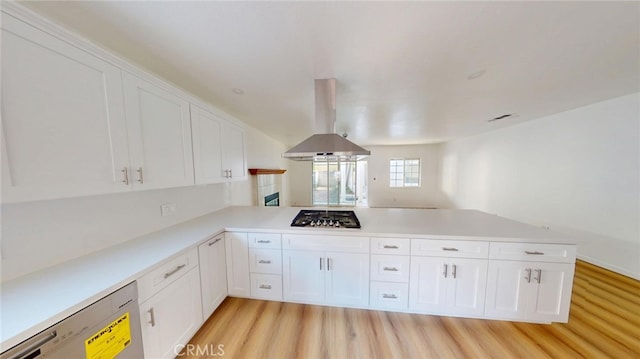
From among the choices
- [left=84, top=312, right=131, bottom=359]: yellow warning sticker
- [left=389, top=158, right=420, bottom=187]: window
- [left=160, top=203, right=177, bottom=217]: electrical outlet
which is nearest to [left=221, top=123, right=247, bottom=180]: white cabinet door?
[left=160, top=203, right=177, bottom=217]: electrical outlet

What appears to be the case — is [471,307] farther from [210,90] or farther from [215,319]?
[210,90]

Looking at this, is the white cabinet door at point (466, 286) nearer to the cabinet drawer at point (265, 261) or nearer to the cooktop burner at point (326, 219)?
the cooktop burner at point (326, 219)

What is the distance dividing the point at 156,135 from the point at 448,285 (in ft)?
9.10

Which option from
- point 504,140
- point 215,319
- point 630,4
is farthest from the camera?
point 504,140

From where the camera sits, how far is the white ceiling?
1056mm

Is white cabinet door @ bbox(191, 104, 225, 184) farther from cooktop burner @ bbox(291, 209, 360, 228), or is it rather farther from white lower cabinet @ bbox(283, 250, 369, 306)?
white lower cabinet @ bbox(283, 250, 369, 306)

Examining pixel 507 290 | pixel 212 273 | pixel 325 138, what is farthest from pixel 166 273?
pixel 507 290

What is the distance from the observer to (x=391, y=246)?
5.81ft

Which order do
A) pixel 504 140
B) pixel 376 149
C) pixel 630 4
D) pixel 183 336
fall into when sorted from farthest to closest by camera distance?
pixel 376 149
pixel 504 140
pixel 183 336
pixel 630 4

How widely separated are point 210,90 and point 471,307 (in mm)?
3338

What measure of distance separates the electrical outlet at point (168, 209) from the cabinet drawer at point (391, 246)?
2.06 metres

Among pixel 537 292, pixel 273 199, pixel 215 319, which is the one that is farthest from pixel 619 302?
pixel 273 199

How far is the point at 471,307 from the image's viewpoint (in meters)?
1.74

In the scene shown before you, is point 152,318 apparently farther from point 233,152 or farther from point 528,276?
point 528,276
